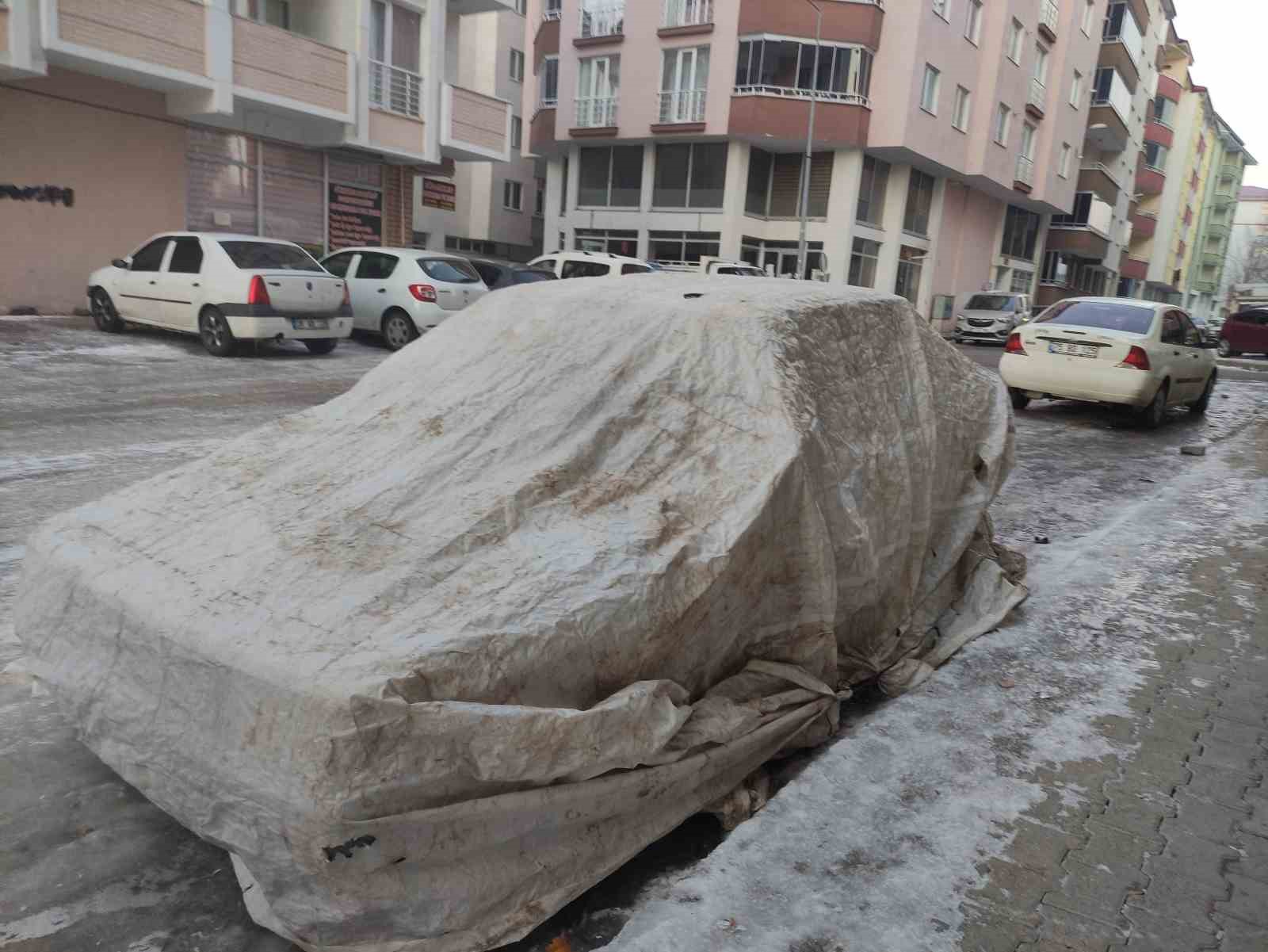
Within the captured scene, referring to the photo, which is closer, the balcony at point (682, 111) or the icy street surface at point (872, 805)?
the icy street surface at point (872, 805)

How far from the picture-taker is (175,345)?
13094 millimetres

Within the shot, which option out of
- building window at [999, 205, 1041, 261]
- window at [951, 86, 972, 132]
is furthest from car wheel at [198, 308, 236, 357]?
building window at [999, 205, 1041, 261]

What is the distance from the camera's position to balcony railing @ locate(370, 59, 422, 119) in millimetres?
19594

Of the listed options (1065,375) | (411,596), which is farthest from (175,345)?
(411,596)

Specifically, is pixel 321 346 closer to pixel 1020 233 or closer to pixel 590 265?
pixel 590 265

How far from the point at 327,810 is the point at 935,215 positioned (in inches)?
1456

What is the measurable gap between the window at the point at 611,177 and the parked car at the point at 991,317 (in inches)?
461

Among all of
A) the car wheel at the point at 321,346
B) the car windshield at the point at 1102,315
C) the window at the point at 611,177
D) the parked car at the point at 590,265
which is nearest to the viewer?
the car windshield at the point at 1102,315

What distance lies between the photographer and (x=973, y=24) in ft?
110

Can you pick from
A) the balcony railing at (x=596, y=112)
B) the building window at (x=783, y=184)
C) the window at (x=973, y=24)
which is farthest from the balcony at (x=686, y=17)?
the window at (x=973, y=24)

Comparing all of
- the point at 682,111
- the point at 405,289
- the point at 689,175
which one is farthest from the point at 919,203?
the point at 405,289

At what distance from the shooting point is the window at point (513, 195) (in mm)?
41375

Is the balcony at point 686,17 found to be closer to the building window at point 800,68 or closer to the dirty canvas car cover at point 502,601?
the building window at point 800,68

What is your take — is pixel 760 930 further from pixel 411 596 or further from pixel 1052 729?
pixel 1052 729
